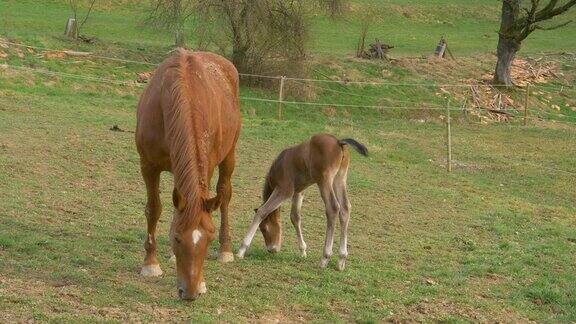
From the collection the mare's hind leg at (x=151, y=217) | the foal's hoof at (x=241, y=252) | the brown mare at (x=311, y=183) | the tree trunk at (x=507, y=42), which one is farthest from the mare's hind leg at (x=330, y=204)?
the tree trunk at (x=507, y=42)

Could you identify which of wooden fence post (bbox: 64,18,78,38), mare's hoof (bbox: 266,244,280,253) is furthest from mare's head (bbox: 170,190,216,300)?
wooden fence post (bbox: 64,18,78,38)

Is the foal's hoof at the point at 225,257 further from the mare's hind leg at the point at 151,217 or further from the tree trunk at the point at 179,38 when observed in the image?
the tree trunk at the point at 179,38

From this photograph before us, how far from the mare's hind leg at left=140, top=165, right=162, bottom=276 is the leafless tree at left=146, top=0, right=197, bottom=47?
18938mm

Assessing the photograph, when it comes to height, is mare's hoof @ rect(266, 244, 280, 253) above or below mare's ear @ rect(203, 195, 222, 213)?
below

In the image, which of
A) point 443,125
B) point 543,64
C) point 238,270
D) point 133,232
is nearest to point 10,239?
point 133,232

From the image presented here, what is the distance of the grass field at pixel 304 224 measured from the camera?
20.8ft

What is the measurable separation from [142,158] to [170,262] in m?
1.08

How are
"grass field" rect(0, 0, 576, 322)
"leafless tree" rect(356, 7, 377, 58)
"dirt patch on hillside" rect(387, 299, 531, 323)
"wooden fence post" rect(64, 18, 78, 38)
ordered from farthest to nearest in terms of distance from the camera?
Result: 1. "leafless tree" rect(356, 7, 377, 58)
2. "wooden fence post" rect(64, 18, 78, 38)
3. "dirt patch on hillside" rect(387, 299, 531, 323)
4. "grass field" rect(0, 0, 576, 322)

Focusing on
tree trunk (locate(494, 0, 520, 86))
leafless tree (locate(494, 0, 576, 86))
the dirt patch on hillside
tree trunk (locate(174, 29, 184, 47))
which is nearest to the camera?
the dirt patch on hillside

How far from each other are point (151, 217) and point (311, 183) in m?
1.88

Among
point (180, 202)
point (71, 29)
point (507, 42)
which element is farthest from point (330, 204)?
point (507, 42)

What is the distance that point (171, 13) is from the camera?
1006 inches

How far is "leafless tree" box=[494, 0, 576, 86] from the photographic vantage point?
92.5ft

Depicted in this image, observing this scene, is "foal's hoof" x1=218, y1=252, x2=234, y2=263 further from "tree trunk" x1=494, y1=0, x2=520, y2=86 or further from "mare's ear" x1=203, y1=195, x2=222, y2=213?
"tree trunk" x1=494, y1=0, x2=520, y2=86
